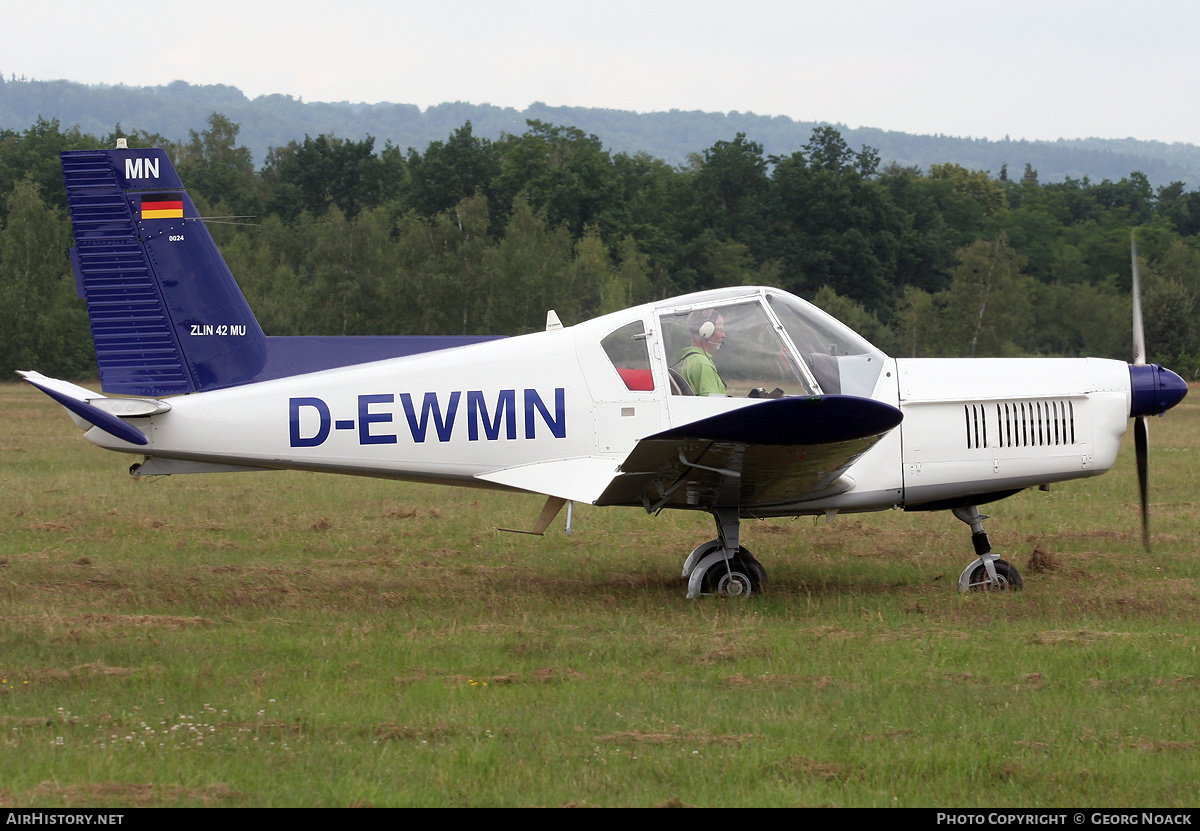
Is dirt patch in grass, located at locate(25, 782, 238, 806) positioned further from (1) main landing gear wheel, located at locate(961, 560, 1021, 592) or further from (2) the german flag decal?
(1) main landing gear wheel, located at locate(961, 560, 1021, 592)

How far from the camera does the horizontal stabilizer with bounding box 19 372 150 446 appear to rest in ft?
26.5

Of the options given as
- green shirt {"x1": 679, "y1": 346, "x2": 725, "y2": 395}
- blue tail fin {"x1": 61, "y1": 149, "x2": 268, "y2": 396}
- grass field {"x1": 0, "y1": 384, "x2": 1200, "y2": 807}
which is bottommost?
grass field {"x1": 0, "y1": 384, "x2": 1200, "y2": 807}

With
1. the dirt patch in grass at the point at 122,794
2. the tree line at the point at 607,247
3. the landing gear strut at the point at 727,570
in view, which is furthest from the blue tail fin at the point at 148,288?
the tree line at the point at 607,247

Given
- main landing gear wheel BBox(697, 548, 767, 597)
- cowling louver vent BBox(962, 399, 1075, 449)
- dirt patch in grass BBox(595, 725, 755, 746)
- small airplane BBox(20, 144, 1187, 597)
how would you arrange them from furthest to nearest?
1. main landing gear wheel BBox(697, 548, 767, 597)
2. cowling louver vent BBox(962, 399, 1075, 449)
3. small airplane BBox(20, 144, 1187, 597)
4. dirt patch in grass BBox(595, 725, 755, 746)

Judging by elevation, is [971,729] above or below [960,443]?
below

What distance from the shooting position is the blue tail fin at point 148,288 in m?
8.76

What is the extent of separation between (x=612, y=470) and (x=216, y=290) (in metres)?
3.55

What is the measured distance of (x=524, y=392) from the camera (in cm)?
830

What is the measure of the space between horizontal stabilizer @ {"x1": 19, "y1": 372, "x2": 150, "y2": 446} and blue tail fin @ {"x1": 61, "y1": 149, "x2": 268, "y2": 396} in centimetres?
46

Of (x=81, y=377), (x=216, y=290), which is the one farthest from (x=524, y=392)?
(x=81, y=377)

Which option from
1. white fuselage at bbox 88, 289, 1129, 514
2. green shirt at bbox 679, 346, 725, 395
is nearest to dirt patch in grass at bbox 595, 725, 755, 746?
white fuselage at bbox 88, 289, 1129, 514

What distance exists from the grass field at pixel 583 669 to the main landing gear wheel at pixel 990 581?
29cm

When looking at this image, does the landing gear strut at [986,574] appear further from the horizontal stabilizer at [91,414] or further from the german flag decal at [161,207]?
the german flag decal at [161,207]
